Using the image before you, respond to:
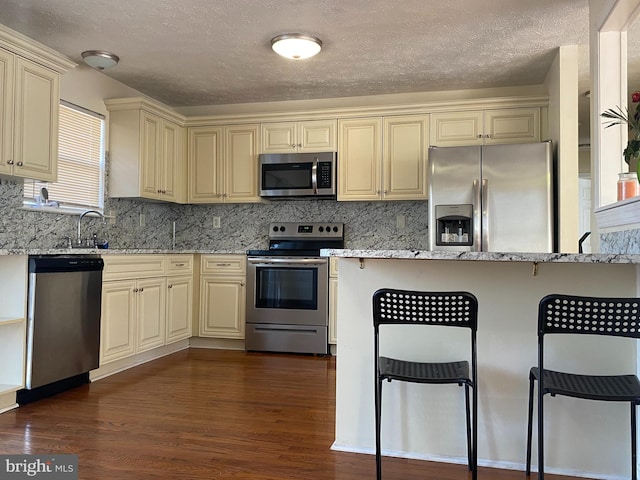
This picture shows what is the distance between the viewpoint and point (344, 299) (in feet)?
7.77

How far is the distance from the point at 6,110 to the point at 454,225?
3185mm

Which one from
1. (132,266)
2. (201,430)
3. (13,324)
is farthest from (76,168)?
(201,430)

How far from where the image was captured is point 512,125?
4219 millimetres

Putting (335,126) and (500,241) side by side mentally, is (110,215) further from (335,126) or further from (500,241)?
(500,241)

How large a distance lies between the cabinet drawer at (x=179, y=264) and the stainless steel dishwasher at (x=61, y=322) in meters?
0.96

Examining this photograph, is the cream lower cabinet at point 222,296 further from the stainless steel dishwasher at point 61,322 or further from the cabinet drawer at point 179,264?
the stainless steel dishwasher at point 61,322

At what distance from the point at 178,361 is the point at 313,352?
1.15 meters

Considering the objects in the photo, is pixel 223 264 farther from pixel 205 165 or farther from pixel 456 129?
pixel 456 129

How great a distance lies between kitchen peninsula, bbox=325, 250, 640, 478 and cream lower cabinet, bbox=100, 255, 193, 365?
1.99m

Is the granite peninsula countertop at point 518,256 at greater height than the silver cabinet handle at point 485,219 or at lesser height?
lesser

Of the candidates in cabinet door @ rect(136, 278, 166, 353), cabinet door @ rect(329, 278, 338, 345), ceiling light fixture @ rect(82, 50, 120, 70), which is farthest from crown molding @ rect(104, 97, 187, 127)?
cabinet door @ rect(329, 278, 338, 345)

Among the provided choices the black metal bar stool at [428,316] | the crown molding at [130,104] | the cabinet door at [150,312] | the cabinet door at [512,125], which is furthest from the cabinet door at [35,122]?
the cabinet door at [512,125]

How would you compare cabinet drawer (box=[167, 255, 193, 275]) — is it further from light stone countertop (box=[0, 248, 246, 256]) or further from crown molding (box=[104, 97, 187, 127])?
crown molding (box=[104, 97, 187, 127])

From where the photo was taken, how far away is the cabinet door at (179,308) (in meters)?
4.36
